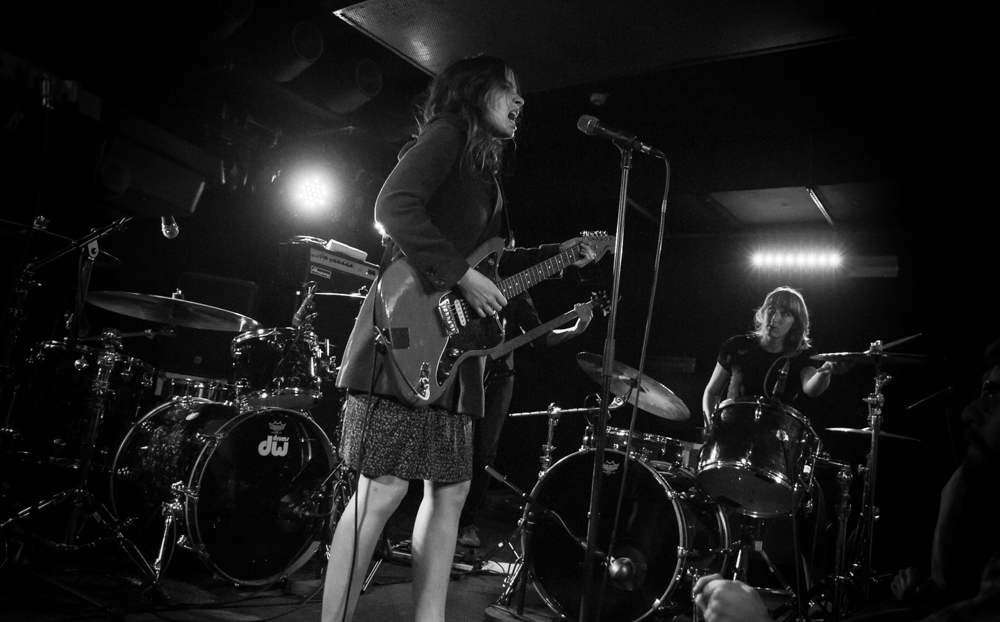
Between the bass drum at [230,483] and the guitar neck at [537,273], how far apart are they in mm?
1946

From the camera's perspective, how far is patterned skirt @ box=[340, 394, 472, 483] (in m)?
2.12

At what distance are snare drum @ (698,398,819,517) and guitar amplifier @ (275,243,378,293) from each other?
2776 millimetres

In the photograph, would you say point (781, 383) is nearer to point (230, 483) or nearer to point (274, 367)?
point (274, 367)

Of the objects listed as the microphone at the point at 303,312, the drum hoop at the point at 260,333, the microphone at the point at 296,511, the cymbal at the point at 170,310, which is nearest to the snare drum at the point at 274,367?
the drum hoop at the point at 260,333

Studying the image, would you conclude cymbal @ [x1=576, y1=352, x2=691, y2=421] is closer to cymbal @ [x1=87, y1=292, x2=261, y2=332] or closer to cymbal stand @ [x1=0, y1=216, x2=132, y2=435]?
cymbal @ [x1=87, y1=292, x2=261, y2=332]

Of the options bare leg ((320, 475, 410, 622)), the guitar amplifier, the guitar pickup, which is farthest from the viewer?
the guitar amplifier

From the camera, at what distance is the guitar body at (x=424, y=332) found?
6.98 feet

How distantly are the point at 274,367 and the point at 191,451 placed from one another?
0.63m

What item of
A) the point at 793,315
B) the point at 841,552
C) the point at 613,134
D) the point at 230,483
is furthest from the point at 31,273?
the point at 841,552

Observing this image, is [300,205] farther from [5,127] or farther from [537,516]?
[5,127]

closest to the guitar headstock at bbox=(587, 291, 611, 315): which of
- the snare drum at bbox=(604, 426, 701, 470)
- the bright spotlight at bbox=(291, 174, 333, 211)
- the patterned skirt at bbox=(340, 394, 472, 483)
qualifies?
the patterned skirt at bbox=(340, 394, 472, 483)

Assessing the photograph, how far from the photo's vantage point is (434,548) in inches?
86.0

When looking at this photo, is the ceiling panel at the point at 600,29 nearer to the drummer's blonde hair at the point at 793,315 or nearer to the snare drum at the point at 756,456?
the drummer's blonde hair at the point at 793,315

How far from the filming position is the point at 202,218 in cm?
571
